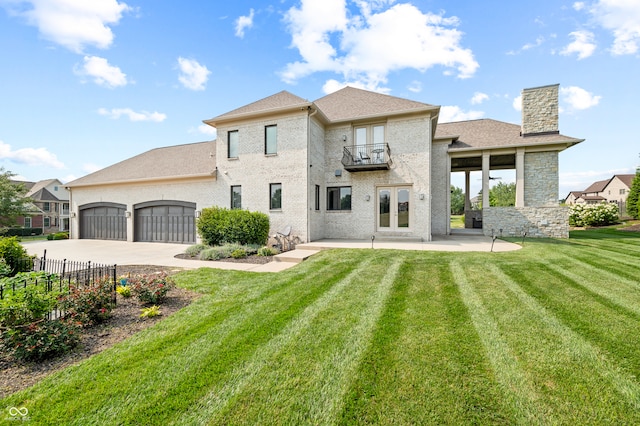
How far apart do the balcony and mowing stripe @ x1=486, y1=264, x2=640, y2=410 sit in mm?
8680

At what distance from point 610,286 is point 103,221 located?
23.2 meters

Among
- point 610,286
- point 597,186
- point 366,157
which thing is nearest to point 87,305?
point 610,286

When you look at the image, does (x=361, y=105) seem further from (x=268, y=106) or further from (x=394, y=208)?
(x=394, y=208)

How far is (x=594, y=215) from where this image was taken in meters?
18.5

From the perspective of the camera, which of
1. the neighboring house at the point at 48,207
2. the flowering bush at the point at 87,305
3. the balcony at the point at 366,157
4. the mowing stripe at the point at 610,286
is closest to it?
the flowering bush at the point at 87,305

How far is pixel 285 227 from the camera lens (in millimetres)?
12188

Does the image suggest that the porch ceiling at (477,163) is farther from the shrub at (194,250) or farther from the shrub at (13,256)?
the shrub at (13,256)

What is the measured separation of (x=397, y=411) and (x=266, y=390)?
1178 mm

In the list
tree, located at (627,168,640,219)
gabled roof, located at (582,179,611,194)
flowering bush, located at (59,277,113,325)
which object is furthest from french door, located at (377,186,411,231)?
gabled roof, located at (582,179,611,194)

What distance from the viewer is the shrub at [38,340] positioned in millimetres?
2861

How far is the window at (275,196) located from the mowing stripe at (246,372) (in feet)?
27.8

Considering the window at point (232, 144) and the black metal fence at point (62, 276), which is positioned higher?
the window at point (232, 144)

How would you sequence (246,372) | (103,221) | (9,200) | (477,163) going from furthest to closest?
(9,200), (477,163), (103,221), (246,372)

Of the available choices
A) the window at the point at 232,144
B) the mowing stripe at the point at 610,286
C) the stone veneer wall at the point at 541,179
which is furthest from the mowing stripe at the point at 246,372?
the stone veneer wall at the point at 541,179
